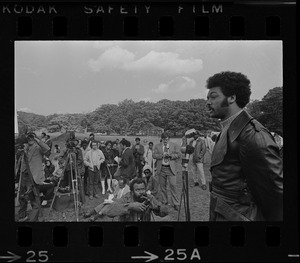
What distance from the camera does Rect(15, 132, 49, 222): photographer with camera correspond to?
826 centimetres

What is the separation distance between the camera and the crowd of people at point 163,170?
8.20m

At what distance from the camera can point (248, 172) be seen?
8172 mm

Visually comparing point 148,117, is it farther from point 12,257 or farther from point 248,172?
point 12,257

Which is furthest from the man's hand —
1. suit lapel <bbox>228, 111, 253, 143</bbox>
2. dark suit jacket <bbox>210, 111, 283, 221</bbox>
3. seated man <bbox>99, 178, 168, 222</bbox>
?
suit lapel <bbox>228, 111, 253, 143</bbox>

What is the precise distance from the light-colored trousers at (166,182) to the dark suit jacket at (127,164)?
14.5 inches

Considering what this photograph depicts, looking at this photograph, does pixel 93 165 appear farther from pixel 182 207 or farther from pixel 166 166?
pixel 182 207

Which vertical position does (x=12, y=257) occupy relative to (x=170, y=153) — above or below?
below

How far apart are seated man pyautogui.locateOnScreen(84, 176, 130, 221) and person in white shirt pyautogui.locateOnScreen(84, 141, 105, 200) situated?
152 millimetres

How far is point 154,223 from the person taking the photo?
8227mm

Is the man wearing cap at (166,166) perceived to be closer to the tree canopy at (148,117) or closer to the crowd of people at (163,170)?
the crowd of people at (163,170)

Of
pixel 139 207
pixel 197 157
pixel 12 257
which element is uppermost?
pixel 197 157

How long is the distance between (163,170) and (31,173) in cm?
172

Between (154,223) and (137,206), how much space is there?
0.31m

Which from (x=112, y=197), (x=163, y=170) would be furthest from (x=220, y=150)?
(x=112, y=197)
